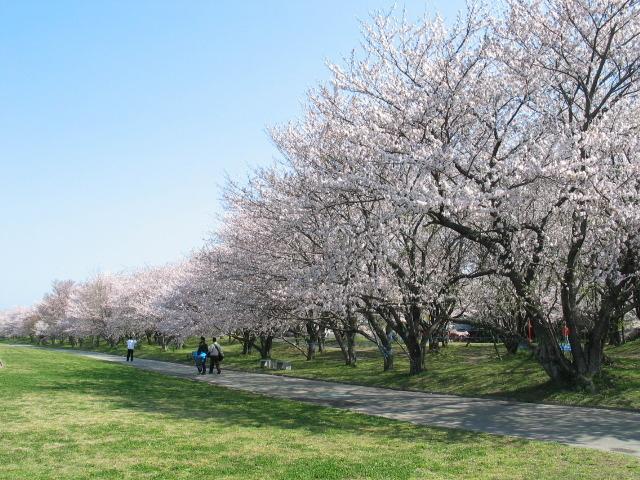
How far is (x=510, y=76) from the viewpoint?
15453mm

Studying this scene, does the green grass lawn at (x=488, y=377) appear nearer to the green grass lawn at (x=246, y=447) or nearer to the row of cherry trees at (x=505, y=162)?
the row of cherry trees at (x=505, y=162)

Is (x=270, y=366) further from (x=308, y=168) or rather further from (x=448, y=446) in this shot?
(x=448, y=446)

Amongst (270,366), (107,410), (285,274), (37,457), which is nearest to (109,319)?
(270,366)

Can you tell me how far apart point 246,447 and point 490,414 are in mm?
6878

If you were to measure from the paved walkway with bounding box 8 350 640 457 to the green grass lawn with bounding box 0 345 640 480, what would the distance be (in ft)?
3.15

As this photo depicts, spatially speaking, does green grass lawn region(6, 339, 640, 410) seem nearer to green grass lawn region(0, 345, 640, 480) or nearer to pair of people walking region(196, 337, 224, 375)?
pair of people walking region(196, 337, 224, 375)

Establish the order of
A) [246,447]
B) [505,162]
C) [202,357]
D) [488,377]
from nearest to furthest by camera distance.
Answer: [246,447], [505,162], [488,377], [202,357]

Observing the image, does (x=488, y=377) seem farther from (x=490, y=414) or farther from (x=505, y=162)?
(x=505, y=162)

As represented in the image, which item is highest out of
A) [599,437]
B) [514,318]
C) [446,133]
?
[446,133]

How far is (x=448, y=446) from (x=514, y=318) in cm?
1708

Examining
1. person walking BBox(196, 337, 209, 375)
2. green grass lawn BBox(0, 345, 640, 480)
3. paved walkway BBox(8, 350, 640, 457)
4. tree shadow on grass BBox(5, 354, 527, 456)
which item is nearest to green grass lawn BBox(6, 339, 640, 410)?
paved walkway BBox(8, 350, 640, 457)

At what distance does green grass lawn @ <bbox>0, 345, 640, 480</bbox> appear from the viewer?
771 centimetres

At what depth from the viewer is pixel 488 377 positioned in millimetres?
19531

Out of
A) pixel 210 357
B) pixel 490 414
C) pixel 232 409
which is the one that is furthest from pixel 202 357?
pixel 490 414
